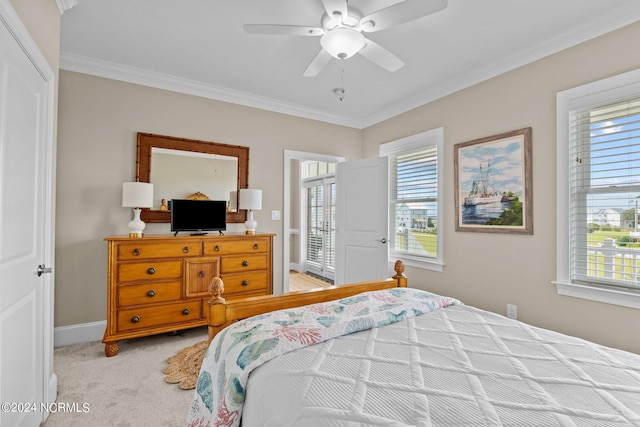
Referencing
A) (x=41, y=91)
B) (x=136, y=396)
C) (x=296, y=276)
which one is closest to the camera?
(x=41, y=91)

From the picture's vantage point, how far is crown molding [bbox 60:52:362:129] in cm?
284

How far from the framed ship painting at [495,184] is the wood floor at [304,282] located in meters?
2.73

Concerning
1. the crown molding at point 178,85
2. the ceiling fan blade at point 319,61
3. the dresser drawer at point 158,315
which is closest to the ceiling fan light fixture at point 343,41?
the ceiling fan blade at point 319,61

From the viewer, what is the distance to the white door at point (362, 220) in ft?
12.2

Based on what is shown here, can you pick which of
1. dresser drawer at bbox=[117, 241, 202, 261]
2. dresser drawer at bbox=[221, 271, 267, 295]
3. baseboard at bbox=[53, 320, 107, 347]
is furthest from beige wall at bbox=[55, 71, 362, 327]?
dresser drawer at bbox=[221, 271, 267, 295]

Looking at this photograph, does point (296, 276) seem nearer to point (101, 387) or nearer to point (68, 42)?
point (101, 387)

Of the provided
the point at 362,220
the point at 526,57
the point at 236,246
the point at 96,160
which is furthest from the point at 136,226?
the point at 526,57

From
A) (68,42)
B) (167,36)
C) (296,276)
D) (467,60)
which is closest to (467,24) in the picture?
(467,60)

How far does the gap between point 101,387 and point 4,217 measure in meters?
1.47

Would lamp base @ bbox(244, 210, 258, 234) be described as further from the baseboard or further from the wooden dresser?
the baseboard

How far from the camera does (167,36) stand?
8.08 feet

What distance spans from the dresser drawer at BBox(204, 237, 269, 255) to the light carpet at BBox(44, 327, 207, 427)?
870 mm

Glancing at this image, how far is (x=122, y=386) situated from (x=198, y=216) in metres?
1.57

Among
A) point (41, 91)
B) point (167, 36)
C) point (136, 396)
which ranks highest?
point (167, 36)
